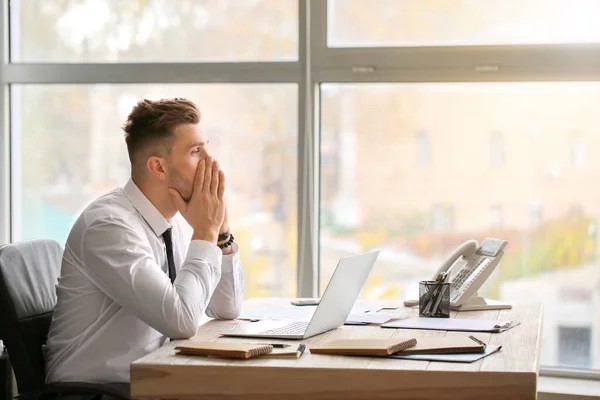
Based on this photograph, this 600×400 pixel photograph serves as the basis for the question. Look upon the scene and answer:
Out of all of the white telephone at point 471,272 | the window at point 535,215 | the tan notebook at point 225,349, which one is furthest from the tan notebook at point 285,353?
the window at point 535,215

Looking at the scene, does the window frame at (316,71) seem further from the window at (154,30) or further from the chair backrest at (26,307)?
the chair backrest at (26,307)

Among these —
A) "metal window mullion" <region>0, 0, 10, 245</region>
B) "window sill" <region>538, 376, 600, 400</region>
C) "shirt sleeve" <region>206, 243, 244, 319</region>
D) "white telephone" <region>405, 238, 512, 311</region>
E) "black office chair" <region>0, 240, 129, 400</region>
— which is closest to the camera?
"black office chair" <region>0, 240, 129, 400</region>

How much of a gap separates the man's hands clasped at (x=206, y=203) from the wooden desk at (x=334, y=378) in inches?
19.4

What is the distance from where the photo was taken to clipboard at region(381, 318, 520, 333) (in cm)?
214

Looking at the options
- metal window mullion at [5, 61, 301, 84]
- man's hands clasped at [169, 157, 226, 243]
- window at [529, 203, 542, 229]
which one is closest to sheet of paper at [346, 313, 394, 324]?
man's hands clasped at [169, 157, 226, 243]

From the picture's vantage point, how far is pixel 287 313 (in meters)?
2.45

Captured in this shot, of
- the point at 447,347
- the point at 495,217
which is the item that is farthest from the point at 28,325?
the point at 495,217

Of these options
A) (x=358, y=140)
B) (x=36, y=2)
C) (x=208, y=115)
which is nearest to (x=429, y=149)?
(x=358, y=140)

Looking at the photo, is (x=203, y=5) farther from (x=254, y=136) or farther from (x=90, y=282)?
(x=90, y=282)

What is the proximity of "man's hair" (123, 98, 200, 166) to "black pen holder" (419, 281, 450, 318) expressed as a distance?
825 mm

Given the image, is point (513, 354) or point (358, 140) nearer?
point (513, 354)

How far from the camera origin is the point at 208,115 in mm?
3416

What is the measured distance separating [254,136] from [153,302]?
57.3 inches

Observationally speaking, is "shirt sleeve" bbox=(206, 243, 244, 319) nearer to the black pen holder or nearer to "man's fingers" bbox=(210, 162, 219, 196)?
"man's fingers" bbox=(210, 162, 219, 196)
